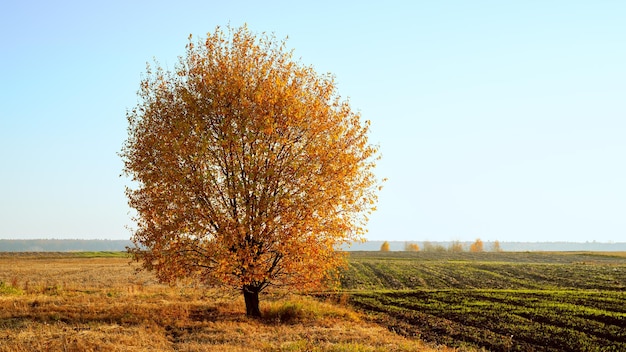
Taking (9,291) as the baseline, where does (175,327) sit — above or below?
below

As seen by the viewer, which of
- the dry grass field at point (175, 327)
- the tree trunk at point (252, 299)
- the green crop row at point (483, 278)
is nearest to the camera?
the dry grass field at point (175, 327)

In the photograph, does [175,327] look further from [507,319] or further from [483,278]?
[483,278]

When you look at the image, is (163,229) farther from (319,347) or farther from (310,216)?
(319,347)

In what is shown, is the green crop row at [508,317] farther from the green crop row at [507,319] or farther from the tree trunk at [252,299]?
the tree trunk at [252,299]

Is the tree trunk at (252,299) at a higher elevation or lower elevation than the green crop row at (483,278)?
higher

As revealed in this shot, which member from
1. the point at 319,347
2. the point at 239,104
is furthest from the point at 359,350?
the point at 239,104

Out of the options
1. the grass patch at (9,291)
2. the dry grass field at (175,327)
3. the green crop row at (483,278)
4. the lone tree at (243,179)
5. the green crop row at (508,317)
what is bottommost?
the green crop row at (483,278)

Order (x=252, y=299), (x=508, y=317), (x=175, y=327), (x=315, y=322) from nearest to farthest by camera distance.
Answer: (x=175, y=327)
(x=315, y=322)
(x=252, y=299)
(x=508, y=317)

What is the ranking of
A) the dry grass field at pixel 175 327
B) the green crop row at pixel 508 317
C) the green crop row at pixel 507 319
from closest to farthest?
the dry grass field at pixel 175 327
the green crop row at pixel 507 319
the green crop row at pixel 508 317

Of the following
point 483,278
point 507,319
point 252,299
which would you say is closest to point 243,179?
point 252,299

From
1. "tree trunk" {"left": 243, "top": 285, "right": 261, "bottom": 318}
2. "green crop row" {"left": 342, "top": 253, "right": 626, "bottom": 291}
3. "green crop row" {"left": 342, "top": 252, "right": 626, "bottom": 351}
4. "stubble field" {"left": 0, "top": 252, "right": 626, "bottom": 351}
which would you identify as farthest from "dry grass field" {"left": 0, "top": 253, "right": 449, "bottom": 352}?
"green crop row" {"left": 342, "top": 253, "right": 626, "bottom": 291}

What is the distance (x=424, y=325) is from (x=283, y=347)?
1110 cm

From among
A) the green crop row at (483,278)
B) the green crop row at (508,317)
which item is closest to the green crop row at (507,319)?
the green crop row at (508,317)

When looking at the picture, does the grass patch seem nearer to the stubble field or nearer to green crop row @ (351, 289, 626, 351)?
the stubble field
